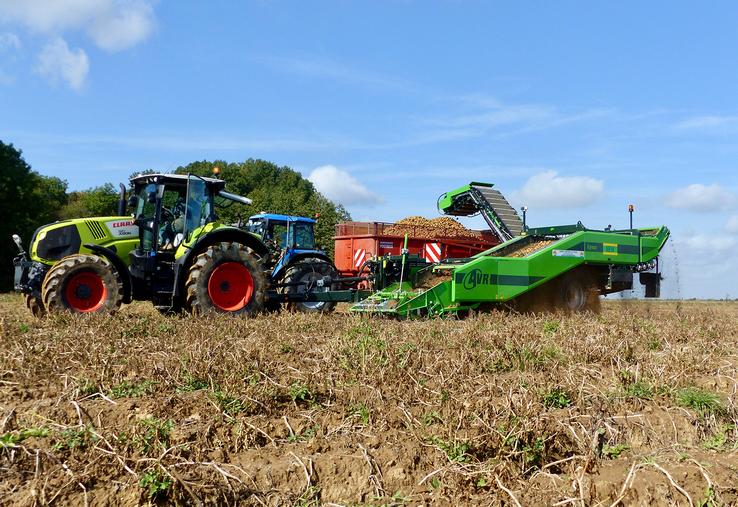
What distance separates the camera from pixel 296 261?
11.8m

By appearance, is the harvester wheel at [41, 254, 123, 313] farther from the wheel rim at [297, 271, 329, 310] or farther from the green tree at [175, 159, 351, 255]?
the green tree at [175, 159, 351, 255]

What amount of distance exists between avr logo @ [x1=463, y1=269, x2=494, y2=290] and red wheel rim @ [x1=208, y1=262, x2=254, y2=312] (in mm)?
2894

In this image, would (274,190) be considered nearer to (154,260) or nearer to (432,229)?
(432,229)

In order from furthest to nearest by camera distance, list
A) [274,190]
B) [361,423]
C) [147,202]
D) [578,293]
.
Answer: [274,190] → [578,293] → [147,202] → [361,423]

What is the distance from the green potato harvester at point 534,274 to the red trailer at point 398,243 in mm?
2397

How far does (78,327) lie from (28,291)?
276 centimetres

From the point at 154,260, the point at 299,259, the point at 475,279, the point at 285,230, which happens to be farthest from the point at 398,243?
the point at 154,260

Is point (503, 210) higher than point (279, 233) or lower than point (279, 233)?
higher

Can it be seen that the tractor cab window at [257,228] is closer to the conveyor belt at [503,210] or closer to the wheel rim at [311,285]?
the wheel rim at [311,285]

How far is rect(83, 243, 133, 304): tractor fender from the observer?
8.85 m

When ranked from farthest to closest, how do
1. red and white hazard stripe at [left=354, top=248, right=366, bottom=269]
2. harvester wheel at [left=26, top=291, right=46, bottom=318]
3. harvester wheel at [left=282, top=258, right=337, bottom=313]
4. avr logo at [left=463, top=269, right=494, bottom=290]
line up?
red and white hazard stripe at [left=354, top=248, right=366, bottom=269] < harvester wheel at [left=282, top=258, right=337, bottom=313] < avr logo at [left=463, top=269, right=494, bottom=290] < harvester wheel at [left=26, top=291, right=46, bottom=318]

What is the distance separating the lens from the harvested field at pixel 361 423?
315 centimetres

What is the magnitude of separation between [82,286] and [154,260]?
0.99 meters

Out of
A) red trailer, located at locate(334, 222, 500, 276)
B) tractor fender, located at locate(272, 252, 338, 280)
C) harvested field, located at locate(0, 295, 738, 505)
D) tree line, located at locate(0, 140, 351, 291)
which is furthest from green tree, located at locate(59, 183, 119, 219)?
harvested field, located at locate(0, 295, 738, 505)
